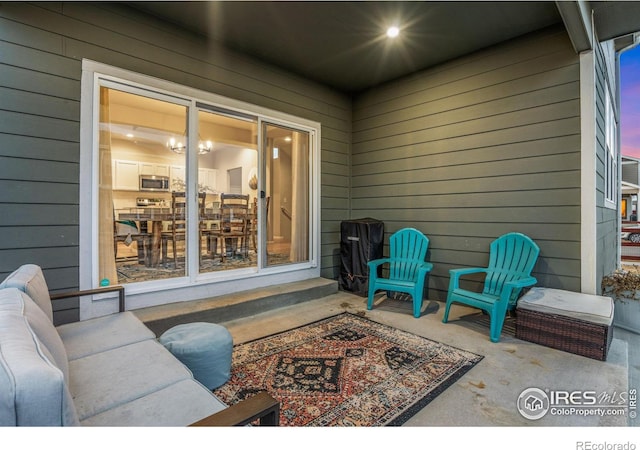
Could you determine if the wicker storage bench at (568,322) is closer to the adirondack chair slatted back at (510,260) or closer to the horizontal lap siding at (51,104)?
the adirondack chair slatted back at (510,260)

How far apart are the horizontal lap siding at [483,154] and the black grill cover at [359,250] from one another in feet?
1.57

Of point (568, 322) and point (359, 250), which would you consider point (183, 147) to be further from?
point (568, 322)

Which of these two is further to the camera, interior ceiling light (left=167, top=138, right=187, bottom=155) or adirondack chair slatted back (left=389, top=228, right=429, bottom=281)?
adirondack chair slatted back (left=389, top=228, right=429, bottom=281)

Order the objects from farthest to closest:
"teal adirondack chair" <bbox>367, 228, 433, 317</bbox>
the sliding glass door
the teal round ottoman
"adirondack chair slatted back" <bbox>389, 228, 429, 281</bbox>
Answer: "adirondack chair slatted back" <bbox>389, 228, 429, 281</bbox>
"teal adirondack chair" <bbox>367, 228, 433, 317</bbox>
the sliding glass door
the teal round ottoman

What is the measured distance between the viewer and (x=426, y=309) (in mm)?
3658

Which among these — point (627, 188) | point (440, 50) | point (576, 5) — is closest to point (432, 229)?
point (440, 50)

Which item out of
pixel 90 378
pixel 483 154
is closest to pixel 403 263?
pixel 483 154

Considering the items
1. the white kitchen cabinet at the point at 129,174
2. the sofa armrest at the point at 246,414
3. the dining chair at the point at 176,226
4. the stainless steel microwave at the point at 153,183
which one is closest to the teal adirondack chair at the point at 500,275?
the sofa armrest at the point at 246,414

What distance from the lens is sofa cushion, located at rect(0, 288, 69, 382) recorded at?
1.17m

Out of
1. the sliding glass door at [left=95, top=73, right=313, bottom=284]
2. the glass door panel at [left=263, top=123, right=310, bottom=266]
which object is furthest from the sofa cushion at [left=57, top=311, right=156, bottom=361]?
the glass door panel at [left=263, top=123, right=310, bottom=266]

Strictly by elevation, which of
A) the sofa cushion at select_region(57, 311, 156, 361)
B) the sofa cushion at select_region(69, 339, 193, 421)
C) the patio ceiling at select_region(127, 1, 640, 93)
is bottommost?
the sofa cushion at select_region(69, 339, 193, 421)

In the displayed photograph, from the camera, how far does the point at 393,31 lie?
3.22 m

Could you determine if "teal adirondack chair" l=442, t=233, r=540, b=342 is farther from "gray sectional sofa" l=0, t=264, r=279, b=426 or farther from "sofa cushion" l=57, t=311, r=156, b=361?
"sofa cushion" l=57, t=311, r=156, b=361

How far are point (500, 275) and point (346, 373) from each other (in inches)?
81.4
